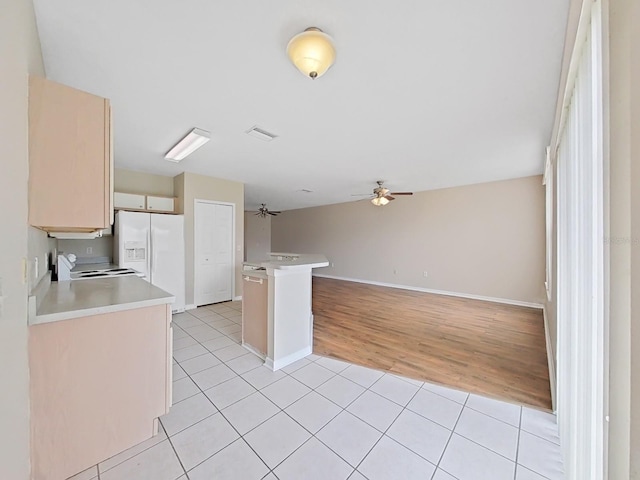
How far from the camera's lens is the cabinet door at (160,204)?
428 cm

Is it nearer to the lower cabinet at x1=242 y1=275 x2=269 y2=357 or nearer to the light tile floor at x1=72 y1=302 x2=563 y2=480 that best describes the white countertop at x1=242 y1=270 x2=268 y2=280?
the lower cabinet at x1=242 y1=275 x2=269 y2=357

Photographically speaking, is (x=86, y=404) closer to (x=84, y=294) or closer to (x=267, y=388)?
(x=84, y=294)

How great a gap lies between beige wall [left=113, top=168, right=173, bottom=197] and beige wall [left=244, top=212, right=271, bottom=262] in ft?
17.0

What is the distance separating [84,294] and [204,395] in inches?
46.8

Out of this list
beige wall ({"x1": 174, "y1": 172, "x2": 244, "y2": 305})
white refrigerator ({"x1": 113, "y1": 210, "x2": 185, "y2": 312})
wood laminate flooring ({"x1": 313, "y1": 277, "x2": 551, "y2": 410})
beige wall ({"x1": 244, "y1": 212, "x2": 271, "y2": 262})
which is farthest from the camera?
beige wall ({"x1": 244, "y1": 212, "x2": 271, "y2": 262})

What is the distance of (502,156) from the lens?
3598mm

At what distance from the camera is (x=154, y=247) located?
396 cm

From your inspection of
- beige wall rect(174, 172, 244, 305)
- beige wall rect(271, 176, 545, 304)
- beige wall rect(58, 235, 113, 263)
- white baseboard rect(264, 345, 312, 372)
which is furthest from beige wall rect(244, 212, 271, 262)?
white baseboard rect(264, 345, 312, 372)

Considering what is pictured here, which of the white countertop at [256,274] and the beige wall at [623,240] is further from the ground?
the beige wall at [623,240]

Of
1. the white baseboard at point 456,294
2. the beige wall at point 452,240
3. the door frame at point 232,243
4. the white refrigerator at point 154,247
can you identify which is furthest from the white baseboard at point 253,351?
the beige wall at point 452,240

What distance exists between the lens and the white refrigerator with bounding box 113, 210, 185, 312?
3.71m

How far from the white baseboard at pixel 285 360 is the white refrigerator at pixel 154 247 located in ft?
6.62

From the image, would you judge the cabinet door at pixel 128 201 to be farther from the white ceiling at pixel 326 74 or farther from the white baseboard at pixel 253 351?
the white baseboard at pixel 253 351

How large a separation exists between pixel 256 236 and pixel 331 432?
918cm
